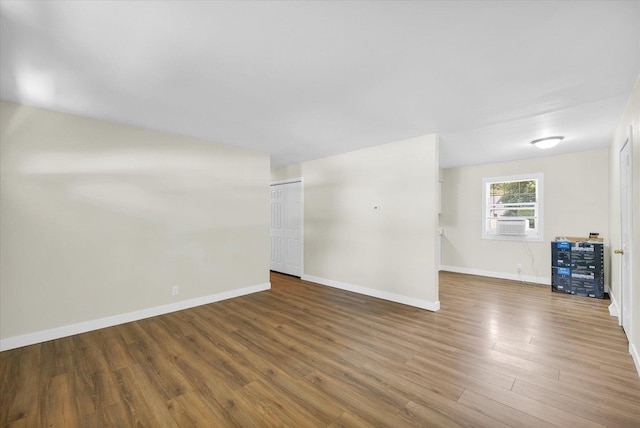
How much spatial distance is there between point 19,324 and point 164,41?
3.09m

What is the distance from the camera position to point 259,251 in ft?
15.7

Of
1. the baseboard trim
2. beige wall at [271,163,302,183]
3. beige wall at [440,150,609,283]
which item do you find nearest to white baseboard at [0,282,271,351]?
beige wall at [271,163,302,183]

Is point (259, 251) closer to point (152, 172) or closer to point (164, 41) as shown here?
point (152, 172)

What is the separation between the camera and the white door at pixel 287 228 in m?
5.84

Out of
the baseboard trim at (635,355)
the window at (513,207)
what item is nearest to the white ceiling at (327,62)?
the window at (513,207)

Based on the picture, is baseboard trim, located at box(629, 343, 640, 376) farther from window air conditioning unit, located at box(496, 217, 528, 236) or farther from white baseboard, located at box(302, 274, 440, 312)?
window air conditioning unit, located at box(496, 217, 528, 236)

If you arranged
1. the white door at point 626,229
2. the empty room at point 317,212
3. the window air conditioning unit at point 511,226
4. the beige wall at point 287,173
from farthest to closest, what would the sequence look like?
1. the beige wall at point 287,173
2. the window air conditioning unit at point 511,226
3. the white door at point 626,229
4. the empty room at point 317,212

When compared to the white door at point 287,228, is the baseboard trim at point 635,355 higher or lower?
lower

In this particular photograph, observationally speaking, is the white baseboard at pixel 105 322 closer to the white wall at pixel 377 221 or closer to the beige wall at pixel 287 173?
the white wall at pixel 377 221

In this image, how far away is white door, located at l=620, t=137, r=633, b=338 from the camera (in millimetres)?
2707

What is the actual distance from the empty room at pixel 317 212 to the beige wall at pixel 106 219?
22mm

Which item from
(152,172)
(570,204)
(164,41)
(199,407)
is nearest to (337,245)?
(152,172)

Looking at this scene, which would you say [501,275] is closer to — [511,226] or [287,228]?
[511,226]

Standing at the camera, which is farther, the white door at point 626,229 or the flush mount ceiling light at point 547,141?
the flush mount ceiling light at point 547,141
